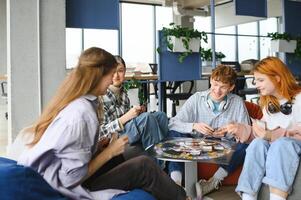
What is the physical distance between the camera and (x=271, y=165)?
187cm

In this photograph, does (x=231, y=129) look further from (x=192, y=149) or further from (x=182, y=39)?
(x=182, y=39)

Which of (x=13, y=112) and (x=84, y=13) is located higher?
(x=84, y=13)

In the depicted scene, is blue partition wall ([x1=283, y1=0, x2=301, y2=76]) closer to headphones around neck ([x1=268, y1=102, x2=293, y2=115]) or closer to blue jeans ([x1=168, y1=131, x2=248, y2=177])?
blue jeans ([x1=168, y1=131, x2=248, y2=177])

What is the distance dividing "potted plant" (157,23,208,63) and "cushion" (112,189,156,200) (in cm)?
333

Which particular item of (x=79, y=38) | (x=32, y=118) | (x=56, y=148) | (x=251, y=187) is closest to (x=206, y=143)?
(x=251, y=187)

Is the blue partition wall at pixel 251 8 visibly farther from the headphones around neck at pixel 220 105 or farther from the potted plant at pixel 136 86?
the headphones around neck at pixel 220 105

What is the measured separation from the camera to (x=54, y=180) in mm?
1442

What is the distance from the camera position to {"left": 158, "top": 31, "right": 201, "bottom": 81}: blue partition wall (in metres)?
4.82

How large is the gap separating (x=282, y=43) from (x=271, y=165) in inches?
177

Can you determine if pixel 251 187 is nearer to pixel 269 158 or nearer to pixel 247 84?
pixel 269 158

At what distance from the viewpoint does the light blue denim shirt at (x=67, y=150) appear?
1407 mm

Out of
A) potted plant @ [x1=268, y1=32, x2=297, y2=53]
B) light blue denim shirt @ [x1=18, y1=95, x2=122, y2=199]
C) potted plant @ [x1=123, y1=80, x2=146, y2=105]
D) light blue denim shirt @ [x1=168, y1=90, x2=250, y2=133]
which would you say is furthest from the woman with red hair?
potted plant @ [x1=268, y1=32, x2=297, y2=53]

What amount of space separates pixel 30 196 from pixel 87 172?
0.28 meters

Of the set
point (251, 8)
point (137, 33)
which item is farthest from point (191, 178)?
point (137, 33)
